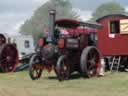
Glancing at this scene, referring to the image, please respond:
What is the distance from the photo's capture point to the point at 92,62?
60.8ft

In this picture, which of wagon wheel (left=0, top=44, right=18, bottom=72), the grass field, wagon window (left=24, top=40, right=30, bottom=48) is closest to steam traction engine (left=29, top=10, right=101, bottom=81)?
the grass field

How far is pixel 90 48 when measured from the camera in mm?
18438

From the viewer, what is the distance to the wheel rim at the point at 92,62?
1844cm

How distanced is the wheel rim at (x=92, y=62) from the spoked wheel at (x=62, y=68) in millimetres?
1110

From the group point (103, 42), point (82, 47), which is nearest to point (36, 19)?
point (103, 42)

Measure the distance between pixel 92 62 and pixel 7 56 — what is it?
284 inches

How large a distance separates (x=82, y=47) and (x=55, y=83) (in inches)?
109

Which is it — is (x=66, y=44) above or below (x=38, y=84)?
above

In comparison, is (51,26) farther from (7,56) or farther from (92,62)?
(7,56)

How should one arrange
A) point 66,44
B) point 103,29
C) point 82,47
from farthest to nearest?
point 103,29
point 82,47
point 66,44

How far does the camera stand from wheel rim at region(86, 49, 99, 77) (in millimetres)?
18438

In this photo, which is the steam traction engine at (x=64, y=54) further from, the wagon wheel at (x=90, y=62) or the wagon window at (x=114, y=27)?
the wagon window at (x=114, y=27)

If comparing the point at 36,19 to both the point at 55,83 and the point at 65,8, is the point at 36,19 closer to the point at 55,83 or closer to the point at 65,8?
the point at 65,8

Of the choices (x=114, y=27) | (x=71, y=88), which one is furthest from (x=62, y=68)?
(x=114, y=27)
